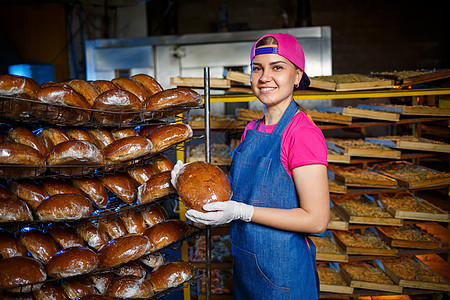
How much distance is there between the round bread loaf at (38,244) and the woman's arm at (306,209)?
0.91 meters

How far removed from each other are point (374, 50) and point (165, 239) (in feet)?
19.5

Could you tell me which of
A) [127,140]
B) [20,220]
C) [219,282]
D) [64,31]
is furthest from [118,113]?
[64,31]

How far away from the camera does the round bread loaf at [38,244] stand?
145cm

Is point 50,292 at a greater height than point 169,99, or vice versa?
point 169,99

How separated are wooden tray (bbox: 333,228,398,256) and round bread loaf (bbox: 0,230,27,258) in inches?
89.4

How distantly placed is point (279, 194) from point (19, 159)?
105 centimetres

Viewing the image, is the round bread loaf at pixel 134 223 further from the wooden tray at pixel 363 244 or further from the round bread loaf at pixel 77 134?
the wooden tray at pixel 363 244

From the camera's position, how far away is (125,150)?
1.53 meters

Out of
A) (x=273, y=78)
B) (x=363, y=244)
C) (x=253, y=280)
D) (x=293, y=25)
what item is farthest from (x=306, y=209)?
(x=293, y=25)

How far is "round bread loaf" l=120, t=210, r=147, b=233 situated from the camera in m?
1.76

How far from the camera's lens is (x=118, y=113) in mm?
1503

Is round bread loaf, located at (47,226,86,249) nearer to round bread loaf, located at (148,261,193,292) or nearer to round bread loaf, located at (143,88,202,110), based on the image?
round bread loaf, located at (148,261,193,292)

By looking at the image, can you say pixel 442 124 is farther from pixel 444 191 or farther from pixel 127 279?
pixel 127 279

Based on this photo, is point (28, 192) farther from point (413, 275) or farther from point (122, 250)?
point (413, 275)
